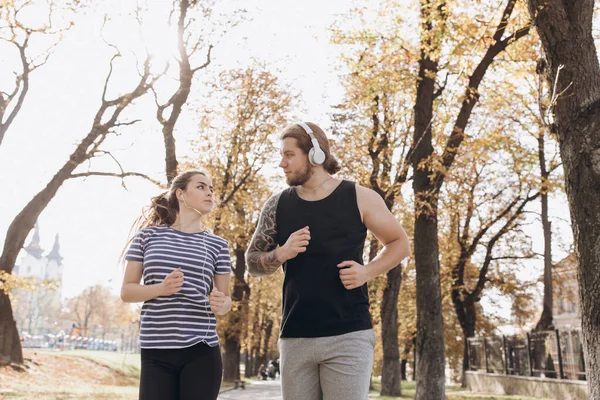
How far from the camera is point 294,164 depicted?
3.71m

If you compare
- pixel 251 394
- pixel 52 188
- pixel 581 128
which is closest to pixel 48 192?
pixel 52 188

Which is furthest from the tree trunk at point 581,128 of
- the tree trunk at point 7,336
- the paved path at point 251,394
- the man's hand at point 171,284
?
the tree trunk at point 7,336

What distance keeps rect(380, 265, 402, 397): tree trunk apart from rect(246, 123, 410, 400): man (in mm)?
19547

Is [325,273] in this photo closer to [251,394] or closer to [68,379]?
[251,394]

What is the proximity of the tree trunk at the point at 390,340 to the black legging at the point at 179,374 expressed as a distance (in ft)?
63.2

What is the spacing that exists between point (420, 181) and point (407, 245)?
9.30 meters

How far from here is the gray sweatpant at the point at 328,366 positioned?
332cm

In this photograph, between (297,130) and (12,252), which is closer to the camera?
(297,130)

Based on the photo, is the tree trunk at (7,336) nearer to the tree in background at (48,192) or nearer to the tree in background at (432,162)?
the tree in background at (48,192)

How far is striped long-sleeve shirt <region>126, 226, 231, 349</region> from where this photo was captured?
391 cm

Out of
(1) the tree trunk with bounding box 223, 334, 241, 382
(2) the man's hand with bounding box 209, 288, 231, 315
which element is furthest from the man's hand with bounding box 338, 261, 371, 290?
(1) the tree trunk with bounding box 223, 334, 241, 382

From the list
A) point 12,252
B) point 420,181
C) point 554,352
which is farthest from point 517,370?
→ point 12,252

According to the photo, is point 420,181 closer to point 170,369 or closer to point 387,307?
point 170,369

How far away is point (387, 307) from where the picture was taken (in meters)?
24.0
